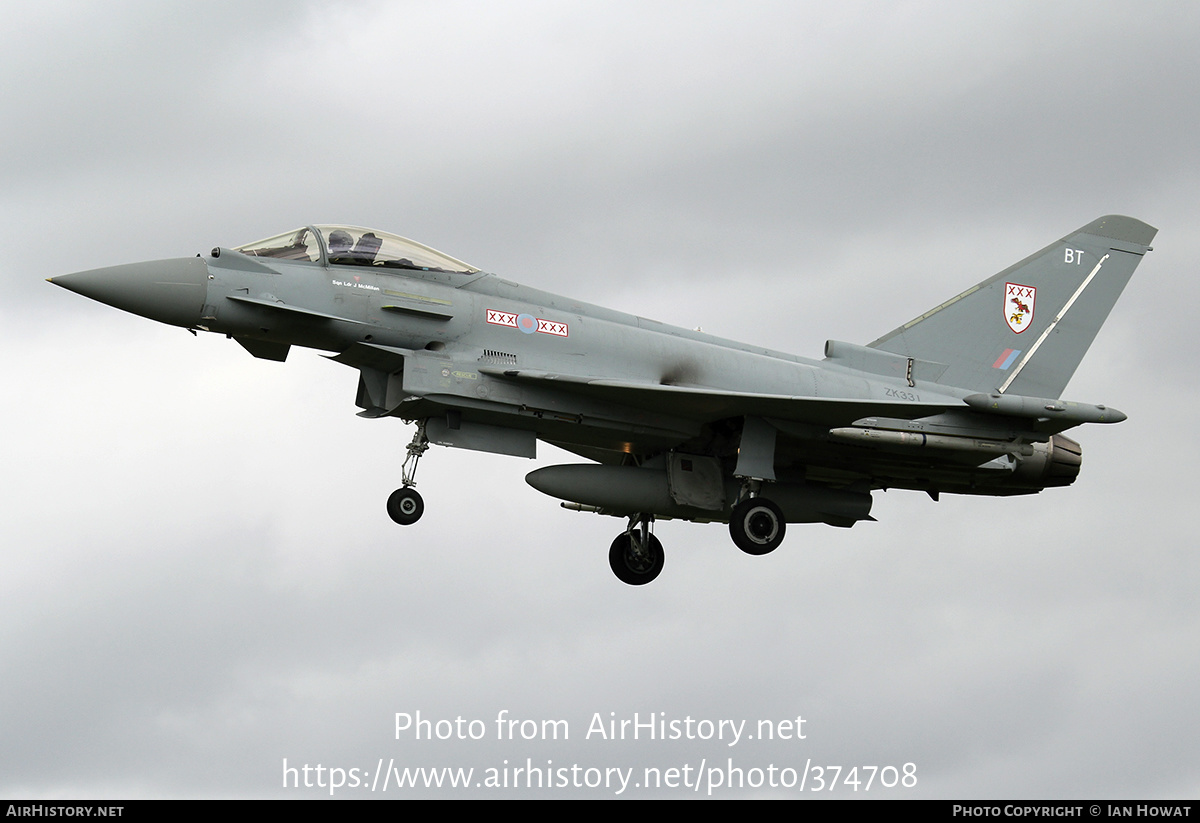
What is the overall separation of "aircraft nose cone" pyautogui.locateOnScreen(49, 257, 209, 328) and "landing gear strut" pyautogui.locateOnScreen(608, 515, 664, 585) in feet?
28.1

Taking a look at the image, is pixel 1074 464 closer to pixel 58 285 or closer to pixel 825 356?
pixel 825 356

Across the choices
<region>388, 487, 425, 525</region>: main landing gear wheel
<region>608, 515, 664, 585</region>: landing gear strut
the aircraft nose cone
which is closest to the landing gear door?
<region>608, 515, 664, 585</region>: landing gear strut

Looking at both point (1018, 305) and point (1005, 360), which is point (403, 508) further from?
point (1018, 305)

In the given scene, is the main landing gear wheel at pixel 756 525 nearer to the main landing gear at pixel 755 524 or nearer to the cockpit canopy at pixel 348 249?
the main landing gear at pixel 755 524

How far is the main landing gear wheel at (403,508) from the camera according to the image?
21125 mm

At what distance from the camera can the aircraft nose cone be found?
20484 millimetres

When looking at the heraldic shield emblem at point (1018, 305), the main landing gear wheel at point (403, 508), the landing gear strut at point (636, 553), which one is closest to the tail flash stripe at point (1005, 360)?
the heraldic shield emblem at point (1018, 305)

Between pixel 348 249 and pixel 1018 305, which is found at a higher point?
pixel 1018 305

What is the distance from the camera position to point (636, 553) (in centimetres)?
2597

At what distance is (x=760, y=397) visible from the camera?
22141 millimetres

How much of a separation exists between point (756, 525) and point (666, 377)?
256 centimetres

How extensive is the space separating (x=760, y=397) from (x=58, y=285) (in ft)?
31.7

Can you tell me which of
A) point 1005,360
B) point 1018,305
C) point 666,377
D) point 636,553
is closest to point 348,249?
point 666,377

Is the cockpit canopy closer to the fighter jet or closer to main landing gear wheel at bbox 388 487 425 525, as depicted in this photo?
the fighter jet
